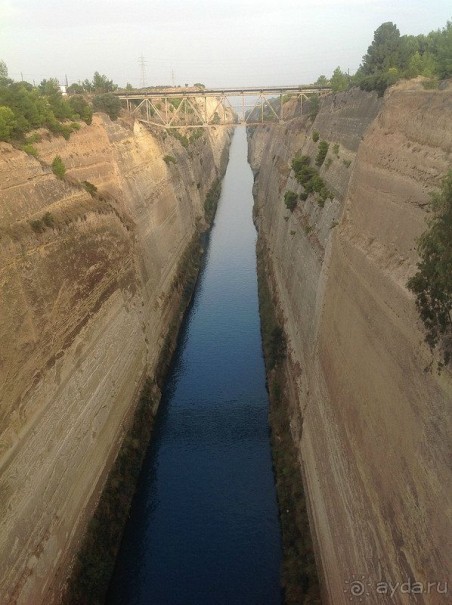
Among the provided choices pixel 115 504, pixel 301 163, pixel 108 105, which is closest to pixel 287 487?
pixel 115 504

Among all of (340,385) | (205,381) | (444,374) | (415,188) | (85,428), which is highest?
(415,188)

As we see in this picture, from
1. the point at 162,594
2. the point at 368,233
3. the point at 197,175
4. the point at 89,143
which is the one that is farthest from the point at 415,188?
the point at 197,175

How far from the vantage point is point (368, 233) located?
11477 mm

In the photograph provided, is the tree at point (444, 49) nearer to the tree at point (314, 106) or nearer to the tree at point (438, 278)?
the tree at point (314, 106)

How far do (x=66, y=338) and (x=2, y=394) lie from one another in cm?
284

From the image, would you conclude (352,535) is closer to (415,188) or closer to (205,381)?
(415,188)

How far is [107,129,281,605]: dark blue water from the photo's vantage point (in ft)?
36.2

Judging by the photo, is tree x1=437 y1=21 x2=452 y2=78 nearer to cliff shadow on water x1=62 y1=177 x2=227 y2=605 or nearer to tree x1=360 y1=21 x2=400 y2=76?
tree x1=360 y1=21 x2=400 y2=76

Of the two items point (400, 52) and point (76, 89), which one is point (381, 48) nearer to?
point (400, 52)

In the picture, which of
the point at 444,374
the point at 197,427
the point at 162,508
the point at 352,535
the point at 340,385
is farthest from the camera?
the point at 197,427

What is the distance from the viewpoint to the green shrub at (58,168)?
14.4 meters

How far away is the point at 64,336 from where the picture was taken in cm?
1176

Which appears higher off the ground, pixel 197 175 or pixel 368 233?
pixel 368 233

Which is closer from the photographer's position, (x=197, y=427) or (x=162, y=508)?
(x=162, y=508)
